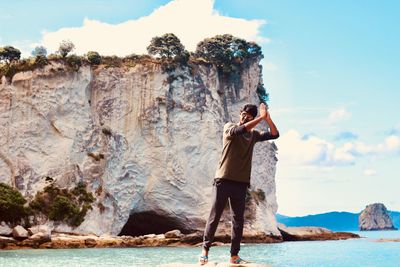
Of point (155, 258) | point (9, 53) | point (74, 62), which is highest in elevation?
point (9, 53)

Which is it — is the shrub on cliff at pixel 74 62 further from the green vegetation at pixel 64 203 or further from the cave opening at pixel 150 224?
the cave opening at pixel 150 224

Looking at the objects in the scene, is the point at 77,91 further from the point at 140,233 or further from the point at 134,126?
the point at 140,233

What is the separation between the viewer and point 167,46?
53188 millimetres

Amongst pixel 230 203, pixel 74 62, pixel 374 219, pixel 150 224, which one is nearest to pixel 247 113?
pixel 230 203

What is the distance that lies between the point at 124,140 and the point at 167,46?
9197 millimetres

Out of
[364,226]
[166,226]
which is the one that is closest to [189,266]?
[166,226]

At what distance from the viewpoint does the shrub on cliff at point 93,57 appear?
50.2 meters

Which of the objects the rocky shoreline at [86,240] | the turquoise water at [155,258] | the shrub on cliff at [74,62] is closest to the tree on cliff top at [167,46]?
the shrub on cliff at [74,62]

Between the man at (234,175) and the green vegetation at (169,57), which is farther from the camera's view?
→ the green vegetation at (169,57)

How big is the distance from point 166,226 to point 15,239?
60.7 feet

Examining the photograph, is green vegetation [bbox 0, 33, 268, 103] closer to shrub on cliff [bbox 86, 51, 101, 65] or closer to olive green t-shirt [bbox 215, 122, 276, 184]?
shrub on cliff [bbox 86, 51, 101, 65]

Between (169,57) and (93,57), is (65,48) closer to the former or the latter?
(93,57)

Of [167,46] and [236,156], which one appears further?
[167,46]

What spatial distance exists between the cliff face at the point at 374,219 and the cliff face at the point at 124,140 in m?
102
